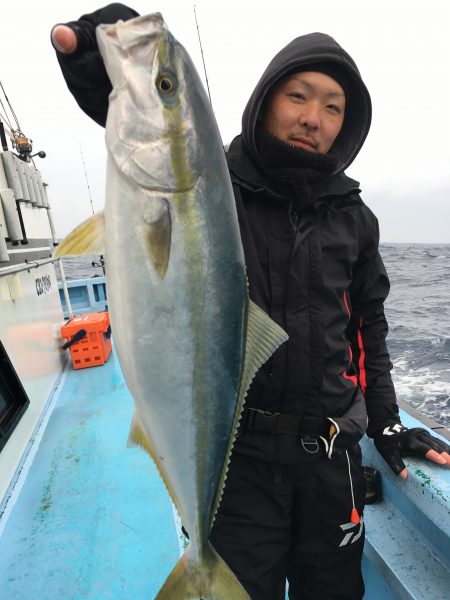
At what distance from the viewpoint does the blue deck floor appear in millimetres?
2559

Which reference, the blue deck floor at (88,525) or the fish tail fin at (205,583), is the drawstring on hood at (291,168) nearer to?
the fish tail fin at (205,583)

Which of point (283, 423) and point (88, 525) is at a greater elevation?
point (283, 423)

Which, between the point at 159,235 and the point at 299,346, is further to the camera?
the point at 299,346

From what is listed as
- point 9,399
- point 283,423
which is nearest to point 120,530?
point 9,399

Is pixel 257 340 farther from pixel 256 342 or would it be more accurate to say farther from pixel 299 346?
Answer: pixel 299 346

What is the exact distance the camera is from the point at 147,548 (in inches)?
109

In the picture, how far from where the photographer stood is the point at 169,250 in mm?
1211

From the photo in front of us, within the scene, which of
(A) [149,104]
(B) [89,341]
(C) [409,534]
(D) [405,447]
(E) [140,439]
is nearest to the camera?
(A) [149,104]

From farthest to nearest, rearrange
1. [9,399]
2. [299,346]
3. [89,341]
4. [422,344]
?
[422,344] → [89,341] → [9,399] → [299,346]

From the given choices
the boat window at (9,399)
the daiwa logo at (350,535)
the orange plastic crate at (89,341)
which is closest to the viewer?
the daiwa logo at (350,535)

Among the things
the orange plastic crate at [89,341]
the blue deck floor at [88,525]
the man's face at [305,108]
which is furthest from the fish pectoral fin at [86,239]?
the orange plastic crate at [89,341]

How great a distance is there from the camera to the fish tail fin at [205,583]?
1.47 metres

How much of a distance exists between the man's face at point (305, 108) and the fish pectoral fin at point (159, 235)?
0.93 metres

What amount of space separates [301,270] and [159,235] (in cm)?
78
